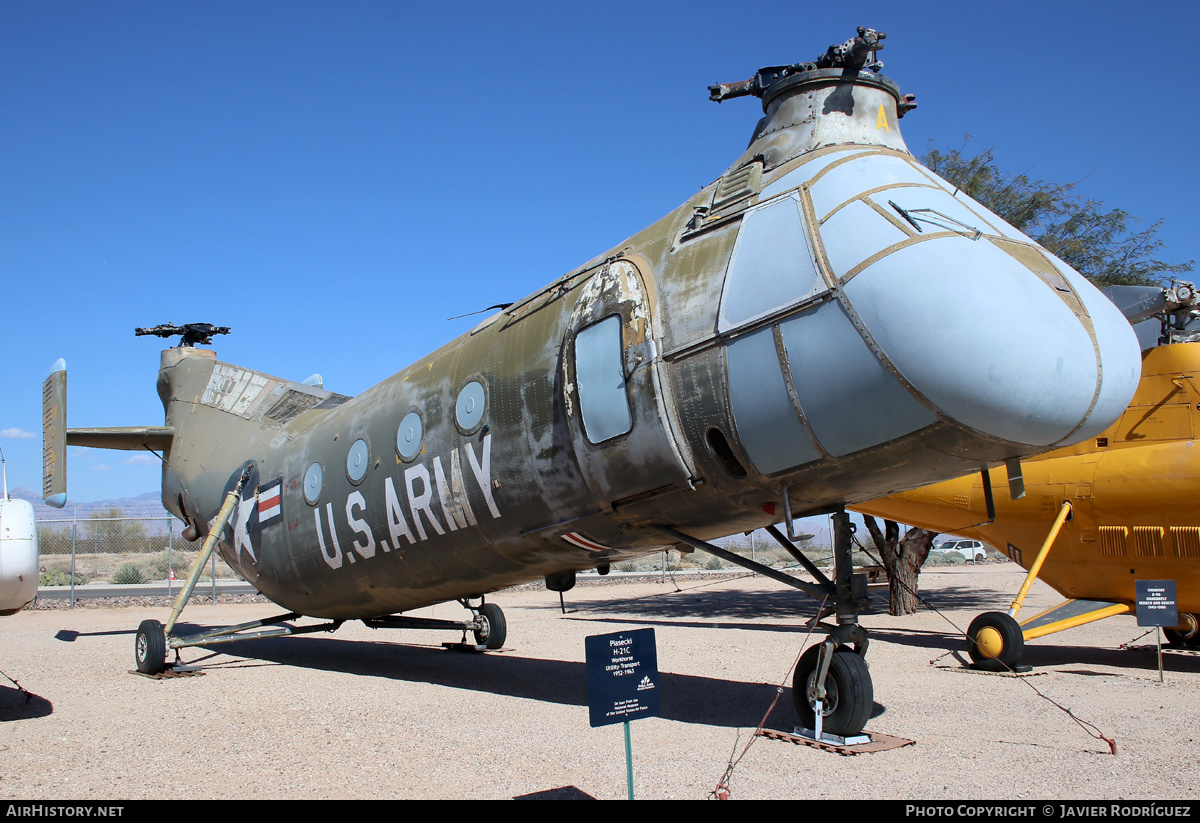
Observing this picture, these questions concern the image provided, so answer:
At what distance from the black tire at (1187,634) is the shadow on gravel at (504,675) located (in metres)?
6.30

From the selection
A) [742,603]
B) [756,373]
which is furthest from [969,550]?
[756,373]

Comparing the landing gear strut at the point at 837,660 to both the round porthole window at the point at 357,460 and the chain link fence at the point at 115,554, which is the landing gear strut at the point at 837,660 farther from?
the chain link fence at the point at 115,554

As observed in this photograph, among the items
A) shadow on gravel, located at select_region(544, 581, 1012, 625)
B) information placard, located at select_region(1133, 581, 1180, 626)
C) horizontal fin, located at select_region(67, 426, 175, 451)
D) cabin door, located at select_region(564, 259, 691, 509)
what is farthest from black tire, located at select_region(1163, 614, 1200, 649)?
horizontal fin, located at select_region(67, 426, 175, 451)

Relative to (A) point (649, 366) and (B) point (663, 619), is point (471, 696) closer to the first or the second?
(A) point (649, 366)

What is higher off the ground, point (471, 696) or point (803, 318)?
point (803, 318)

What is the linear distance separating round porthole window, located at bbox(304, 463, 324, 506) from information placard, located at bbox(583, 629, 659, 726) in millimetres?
5818

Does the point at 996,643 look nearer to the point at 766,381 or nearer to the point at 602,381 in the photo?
the point at 766,381

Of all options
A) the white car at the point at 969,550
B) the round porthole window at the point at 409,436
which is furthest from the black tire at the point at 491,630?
the white car at the point at 969,550

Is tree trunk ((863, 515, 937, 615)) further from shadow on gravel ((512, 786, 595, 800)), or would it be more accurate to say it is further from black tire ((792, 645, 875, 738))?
shadow on gravel ((512, 786, 595, 800))

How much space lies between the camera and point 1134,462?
1012cm

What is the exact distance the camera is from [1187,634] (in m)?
10.8

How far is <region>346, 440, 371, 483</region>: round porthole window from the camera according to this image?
28.4ft

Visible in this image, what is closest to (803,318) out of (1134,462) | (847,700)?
(847,700)
